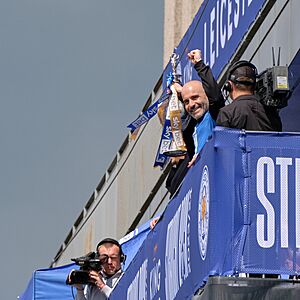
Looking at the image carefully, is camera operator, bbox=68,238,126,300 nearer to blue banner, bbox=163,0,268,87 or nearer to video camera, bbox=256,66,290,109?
video camera, bbox=256,66,290,109

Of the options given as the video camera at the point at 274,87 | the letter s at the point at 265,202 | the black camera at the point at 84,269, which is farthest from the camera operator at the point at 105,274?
the letter s at the point at 265,202

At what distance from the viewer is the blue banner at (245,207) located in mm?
9734

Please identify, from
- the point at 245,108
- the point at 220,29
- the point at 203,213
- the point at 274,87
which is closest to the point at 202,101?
the point at 274,87

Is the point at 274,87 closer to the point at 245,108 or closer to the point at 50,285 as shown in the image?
the point at 245,108

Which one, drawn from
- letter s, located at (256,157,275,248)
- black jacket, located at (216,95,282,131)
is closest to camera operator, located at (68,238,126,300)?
black jacket, located at (216,95,282,131)

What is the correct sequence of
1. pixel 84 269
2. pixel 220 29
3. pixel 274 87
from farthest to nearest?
pixel 220 29 → pixel 84 269 → pixel 274 87

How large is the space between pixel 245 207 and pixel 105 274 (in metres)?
3.43

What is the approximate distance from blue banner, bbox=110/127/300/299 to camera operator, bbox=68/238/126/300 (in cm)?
249

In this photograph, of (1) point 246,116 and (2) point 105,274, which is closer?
(1) point 246,116

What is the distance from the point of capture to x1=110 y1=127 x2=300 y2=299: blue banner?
9.73m

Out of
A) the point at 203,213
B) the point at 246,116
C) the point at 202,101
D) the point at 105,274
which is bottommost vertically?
the point at 105,274

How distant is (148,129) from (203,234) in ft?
48.5

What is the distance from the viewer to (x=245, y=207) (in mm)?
9836

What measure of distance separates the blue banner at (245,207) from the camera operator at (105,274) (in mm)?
2489
